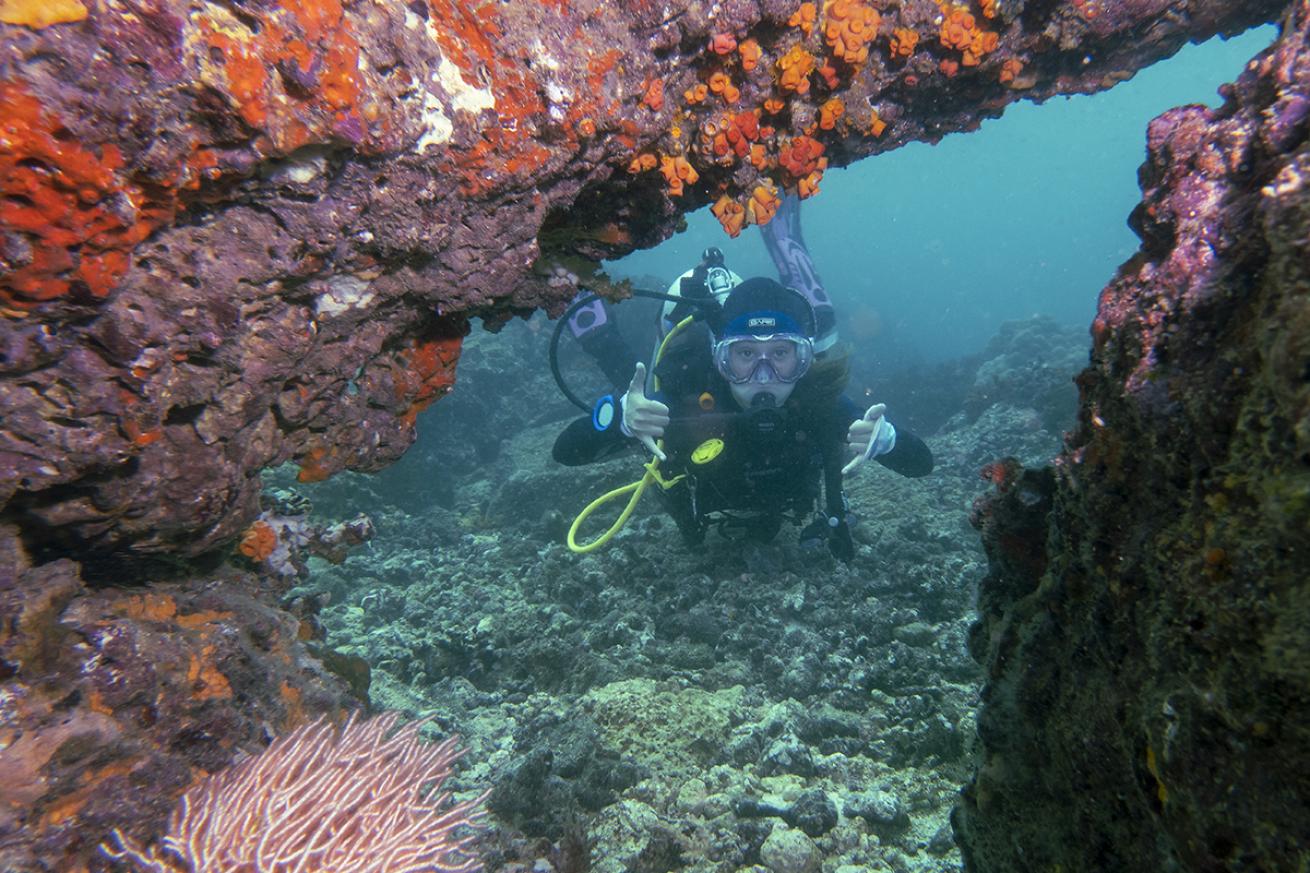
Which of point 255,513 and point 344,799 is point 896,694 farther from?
point 255,513

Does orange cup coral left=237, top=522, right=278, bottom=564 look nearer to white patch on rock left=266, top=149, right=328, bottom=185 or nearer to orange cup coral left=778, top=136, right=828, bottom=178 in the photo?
white patch on rock left=266, top=149, right=328, bottom=185

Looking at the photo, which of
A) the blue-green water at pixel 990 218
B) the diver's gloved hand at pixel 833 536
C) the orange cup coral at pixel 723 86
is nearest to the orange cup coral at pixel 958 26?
the orange cup coral at pixel 723 86

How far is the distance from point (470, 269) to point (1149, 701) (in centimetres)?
239

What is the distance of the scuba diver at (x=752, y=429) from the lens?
571cm

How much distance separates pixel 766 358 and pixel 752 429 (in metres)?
0.68

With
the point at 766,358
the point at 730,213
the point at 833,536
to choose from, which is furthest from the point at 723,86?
the point at 833,536

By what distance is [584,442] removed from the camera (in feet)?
20.6

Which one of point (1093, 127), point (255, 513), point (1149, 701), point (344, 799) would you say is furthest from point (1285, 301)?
point (1093, 127)

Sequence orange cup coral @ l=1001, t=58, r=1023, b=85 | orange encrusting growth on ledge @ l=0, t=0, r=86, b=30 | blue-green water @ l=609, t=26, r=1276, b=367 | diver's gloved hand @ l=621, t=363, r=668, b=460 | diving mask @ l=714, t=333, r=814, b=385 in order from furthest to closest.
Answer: blue-green water @ l=609, t=26, r=1276, b=367 < diving mask @ l=714, t=333, r=814, b=385 < diver's gloved hand @ l=621, t=363, r=668, b=460 < orange cup coral @ l=1001, t=58, r=1023, b=85 < orange encrusting growth on ledge @ l=0, t=0, r=86, b=30

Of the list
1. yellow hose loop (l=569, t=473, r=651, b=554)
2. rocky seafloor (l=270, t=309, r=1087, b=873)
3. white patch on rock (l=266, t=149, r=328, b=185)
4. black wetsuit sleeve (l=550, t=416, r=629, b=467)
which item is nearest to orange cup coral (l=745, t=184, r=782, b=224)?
white patch on rock (l=266, t=149, r=328, b=185)

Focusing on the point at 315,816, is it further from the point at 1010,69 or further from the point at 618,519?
the point at 1010,69

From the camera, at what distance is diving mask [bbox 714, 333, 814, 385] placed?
5.71 meters

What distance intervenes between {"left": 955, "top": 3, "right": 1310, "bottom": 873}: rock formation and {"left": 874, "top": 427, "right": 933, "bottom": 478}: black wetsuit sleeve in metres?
4.32

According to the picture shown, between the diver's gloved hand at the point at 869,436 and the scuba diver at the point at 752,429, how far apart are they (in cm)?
1
